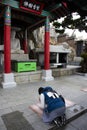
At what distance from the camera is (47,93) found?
7.29ft

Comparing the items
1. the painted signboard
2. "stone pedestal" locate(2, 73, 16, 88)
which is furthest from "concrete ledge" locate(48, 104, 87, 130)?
the painted signboard

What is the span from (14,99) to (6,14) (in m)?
2.91

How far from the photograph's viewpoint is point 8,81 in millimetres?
4375

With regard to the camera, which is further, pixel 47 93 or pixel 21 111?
pixel 21 111

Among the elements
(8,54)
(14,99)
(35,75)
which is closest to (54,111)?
(14,99)

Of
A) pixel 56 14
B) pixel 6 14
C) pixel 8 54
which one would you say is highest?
pixel 56 14

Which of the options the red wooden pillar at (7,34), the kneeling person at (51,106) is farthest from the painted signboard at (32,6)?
the kneeling person at (51,106)

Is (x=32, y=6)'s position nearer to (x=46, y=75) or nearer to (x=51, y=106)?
(x=46, y=75)

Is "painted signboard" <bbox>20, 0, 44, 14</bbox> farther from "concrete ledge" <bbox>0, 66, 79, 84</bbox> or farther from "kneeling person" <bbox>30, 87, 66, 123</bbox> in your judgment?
"kneeling person" <bbox>30, 87, 66, 123</bbox>

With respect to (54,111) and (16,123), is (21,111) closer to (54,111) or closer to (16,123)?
(16,123)

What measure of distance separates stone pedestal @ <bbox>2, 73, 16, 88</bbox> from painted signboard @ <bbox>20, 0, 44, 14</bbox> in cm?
253

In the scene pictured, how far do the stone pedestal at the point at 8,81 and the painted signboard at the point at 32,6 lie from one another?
253cm

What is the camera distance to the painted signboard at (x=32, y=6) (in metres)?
4.47

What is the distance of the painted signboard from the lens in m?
4.47
